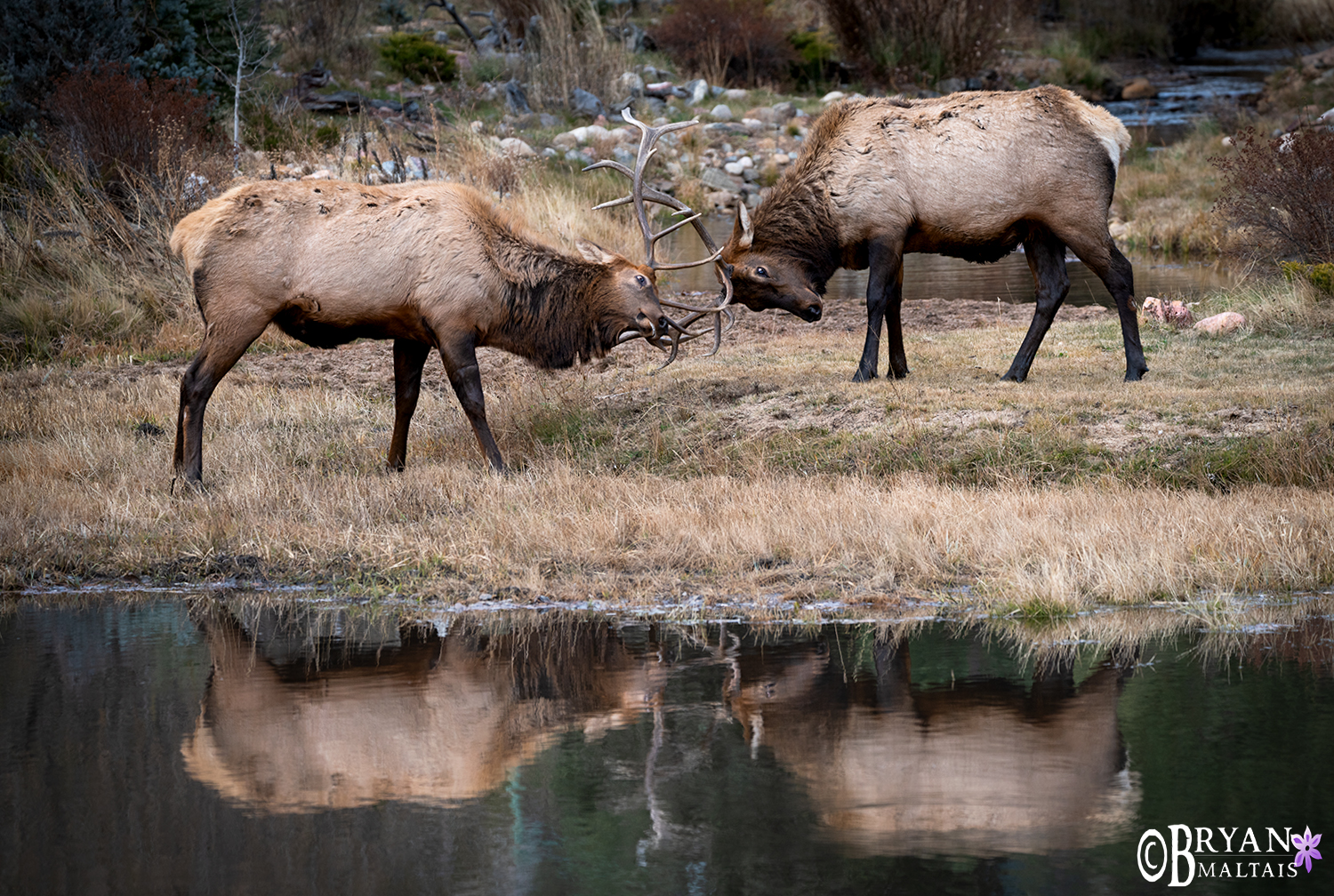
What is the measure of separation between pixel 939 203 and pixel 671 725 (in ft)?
21.2

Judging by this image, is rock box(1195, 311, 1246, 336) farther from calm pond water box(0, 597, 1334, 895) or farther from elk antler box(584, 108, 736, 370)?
calm pond water box(0, 597, 1334, 895)

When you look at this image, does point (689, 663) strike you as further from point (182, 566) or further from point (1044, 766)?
point (182, 566)

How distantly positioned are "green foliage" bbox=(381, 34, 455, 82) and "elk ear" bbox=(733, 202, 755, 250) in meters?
23.2

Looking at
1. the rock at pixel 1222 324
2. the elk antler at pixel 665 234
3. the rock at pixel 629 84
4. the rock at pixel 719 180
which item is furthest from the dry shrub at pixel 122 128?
the rock at pixel 629 84

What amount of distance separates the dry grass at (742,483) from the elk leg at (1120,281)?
20 centimetres

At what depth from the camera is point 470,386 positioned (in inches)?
374

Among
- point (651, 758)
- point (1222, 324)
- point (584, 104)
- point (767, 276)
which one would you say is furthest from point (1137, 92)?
point (651, 758)

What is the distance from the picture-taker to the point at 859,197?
1080cm

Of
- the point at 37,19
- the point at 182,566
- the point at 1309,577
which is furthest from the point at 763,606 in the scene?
the point at 37,19

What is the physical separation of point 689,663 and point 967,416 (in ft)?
14.0

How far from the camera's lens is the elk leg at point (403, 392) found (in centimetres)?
990

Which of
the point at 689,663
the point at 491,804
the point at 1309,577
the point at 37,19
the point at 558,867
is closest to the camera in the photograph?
the point at 558,867

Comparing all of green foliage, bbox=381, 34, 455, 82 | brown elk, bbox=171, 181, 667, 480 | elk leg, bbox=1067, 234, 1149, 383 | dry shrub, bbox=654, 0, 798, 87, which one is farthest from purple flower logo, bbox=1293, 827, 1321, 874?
dry shrub, bbox=654, 0, 798, 87

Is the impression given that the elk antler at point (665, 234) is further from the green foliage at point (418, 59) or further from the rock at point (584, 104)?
the green foliage at point (418, 59)
